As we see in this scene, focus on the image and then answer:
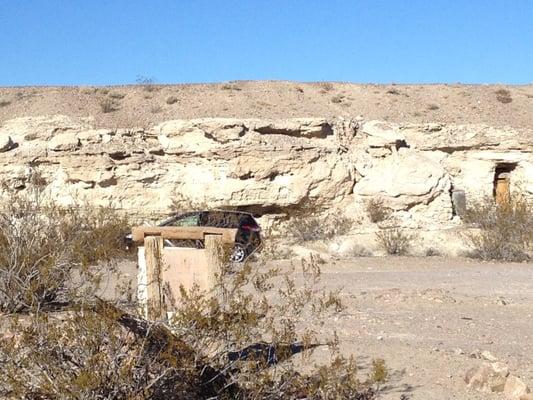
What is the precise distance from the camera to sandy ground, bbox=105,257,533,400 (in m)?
7.55

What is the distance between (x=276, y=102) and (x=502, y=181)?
34.2 ft

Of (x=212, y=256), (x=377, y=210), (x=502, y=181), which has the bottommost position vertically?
(x=377, y=210)

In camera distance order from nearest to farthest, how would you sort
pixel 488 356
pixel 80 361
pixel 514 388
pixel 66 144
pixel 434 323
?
pixel 80 361 < pixel 514 388 < pixel 488 356 < pixel 434 323 < pixel 66 144

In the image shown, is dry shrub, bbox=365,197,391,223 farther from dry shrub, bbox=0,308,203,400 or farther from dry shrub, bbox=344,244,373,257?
dry shrub, bbox=0,308,203,400

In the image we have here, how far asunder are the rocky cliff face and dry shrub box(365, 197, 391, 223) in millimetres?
217

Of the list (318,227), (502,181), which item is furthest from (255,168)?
(502,181)

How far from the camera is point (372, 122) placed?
27016mm

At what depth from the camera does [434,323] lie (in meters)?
10.5

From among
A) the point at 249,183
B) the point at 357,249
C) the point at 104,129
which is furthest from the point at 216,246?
the point at 104,129

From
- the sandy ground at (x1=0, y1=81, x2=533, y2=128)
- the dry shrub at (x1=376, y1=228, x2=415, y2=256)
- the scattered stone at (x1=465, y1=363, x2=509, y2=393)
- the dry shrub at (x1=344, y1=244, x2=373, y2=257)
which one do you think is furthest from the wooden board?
the sandy ground at (x1=0, y1=81, x2=533, y2=128)

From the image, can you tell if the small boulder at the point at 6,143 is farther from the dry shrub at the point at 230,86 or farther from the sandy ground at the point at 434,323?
the dry shrub at the point at 230,86

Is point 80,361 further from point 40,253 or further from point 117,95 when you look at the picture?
point 117,95

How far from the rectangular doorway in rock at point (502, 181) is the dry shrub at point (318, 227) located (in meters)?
5.16

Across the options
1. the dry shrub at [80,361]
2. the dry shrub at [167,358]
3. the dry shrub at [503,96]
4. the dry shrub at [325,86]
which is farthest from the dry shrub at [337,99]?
the dry shrub at [80,361]
